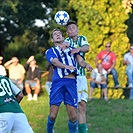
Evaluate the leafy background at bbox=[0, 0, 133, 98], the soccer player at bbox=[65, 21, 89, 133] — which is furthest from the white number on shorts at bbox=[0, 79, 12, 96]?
the leafy background at bbox=[0, 0, 133, 98]

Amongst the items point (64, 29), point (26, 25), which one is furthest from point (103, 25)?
point (26, 25)

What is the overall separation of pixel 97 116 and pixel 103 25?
6311 millimetres

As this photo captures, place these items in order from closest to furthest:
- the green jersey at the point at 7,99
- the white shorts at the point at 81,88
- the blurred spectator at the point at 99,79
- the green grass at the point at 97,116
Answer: the green jersey at the point at 7,99
the white shorts at the point at 81,88
the green grass at the point at 97,116
the blurred spectator at the point at 99,79

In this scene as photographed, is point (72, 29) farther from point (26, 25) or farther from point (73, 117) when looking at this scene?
point (26, 25)

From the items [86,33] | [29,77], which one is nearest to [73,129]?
[29,77]

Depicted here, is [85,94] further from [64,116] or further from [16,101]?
[64,116]

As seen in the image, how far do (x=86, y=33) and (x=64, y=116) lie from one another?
6153 millimetres

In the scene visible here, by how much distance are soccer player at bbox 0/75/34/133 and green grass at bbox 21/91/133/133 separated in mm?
4725

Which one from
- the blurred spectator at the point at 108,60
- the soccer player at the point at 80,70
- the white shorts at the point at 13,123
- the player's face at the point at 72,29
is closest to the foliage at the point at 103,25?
the blurred spectator at the point at 108,60

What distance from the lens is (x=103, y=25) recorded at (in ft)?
64.6

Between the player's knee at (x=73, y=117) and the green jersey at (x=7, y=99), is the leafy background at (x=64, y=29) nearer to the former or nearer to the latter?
the player's knee at (x=73, y=117)

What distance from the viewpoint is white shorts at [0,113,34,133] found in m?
7.51

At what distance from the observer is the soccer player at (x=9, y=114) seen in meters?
7.53

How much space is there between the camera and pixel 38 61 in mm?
22531
